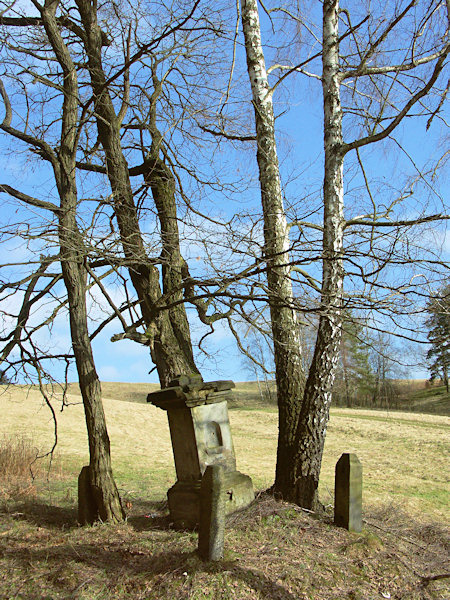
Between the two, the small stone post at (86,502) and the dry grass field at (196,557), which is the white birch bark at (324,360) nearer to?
the dry grass field at (196,557)

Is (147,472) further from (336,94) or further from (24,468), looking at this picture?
(336,94)

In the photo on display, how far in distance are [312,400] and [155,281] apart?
10.3 feet

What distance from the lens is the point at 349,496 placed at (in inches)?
237

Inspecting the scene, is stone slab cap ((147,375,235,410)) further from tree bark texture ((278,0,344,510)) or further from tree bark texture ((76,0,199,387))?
tree bark texture ((278,0,344,510))

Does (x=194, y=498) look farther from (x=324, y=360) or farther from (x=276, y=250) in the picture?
(x=276, y=250)

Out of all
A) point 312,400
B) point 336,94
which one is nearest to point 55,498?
point 312,400

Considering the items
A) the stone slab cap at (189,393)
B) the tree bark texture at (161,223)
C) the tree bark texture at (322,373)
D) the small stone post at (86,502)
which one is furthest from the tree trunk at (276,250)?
the small stone post at (86,502)

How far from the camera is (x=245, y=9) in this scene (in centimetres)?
757

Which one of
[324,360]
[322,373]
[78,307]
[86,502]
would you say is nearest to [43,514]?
[86,502]

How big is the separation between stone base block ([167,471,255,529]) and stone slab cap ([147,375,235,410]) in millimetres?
1088

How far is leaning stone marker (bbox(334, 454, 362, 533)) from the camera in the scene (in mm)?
6062

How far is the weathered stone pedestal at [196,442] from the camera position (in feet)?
21.6

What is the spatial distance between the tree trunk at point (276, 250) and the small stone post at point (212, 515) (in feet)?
6.02

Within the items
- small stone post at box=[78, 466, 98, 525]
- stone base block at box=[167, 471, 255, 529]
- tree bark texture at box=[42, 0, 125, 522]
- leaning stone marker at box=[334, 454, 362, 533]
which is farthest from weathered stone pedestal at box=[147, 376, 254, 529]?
leaning stone marker at box=[334, 454, 362, 533]
